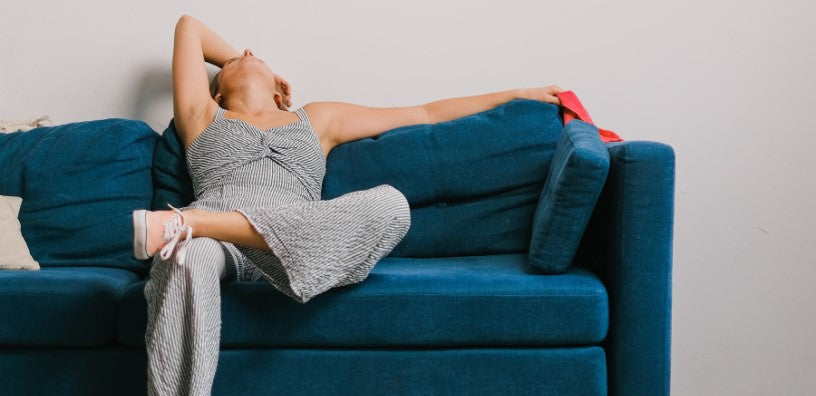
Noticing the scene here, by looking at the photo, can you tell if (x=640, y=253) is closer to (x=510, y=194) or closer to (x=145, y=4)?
(x=510, y=194)

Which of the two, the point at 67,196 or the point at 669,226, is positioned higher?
the point at 669,226

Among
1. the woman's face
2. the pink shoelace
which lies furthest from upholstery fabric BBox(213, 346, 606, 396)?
the woman's face

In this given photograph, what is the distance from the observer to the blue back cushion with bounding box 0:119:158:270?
2.28 m

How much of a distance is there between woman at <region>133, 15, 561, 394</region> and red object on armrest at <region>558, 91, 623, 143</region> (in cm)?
4

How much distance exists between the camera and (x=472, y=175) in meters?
2.24

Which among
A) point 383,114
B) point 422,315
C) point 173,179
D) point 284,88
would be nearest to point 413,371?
point 422,315

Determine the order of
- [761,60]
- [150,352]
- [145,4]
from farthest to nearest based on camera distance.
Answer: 1. [145,4]
2. [761,60]
3. [150,352]

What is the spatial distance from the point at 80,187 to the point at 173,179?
0.87ft

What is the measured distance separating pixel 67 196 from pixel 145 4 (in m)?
0.76

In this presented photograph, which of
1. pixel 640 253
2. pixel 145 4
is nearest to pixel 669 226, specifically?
pixel 640 253

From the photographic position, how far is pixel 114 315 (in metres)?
1.83

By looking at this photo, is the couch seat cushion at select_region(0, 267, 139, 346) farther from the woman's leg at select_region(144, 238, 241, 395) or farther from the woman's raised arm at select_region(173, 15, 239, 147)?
the woman's raised arm at select_region(173, 15, 239, 147)

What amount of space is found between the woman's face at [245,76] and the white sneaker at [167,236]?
89cm

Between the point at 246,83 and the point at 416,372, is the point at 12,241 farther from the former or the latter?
the point at 416,372
